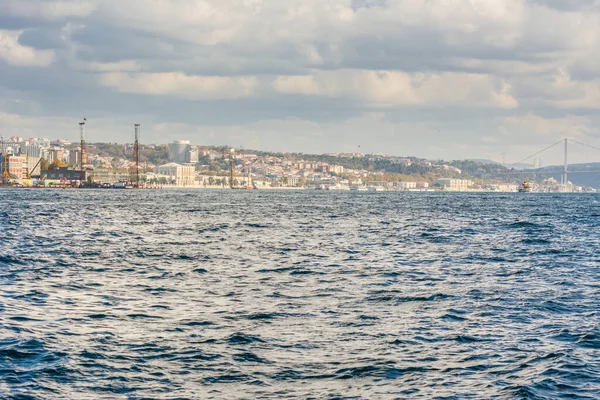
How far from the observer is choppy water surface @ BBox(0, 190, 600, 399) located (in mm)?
12508

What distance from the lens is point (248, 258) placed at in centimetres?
3133

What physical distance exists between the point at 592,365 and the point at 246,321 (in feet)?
24.6

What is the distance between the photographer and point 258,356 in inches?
557

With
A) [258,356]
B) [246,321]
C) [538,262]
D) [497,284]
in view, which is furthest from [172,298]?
[538,262]

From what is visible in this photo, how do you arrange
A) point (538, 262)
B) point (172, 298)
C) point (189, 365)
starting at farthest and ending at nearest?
point (538, 262), point (172, 298), point (189, 365)

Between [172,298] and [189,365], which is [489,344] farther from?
[172,298]

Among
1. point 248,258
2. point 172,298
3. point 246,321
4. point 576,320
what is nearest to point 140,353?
point 246,321

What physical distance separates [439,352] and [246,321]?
15.7ft

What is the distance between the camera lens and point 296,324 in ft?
56.0

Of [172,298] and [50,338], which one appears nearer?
[50,338]

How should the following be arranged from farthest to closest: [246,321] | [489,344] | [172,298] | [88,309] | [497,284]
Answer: [497,284] → [172,298] → [88,309] → [246,321] → [489,344]

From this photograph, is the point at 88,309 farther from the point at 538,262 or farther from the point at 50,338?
the point at 538,262

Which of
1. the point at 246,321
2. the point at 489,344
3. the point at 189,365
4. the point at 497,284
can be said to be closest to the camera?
the point at 189,365

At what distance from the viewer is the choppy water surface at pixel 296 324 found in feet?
41.0
